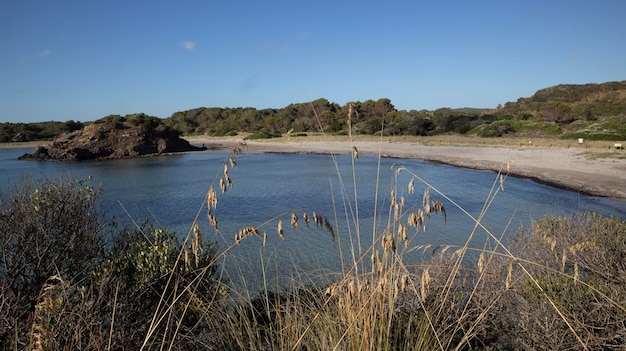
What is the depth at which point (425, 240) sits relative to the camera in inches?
382

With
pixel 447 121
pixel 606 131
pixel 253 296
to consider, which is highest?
pixel 447 121

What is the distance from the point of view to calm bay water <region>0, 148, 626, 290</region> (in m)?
9.28

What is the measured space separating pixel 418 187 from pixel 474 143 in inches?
847

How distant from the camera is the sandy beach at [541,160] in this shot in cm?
1877

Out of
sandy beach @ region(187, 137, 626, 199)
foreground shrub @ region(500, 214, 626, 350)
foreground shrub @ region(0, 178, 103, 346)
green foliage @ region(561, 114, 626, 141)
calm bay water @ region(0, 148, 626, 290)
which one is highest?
green foliage @ region(561, 114, 626, 141)

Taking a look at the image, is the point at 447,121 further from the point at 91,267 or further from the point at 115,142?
the point at 91,267

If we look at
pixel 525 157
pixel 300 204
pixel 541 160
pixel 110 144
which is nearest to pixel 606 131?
pixel 525 157

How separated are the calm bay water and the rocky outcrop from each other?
1036cm

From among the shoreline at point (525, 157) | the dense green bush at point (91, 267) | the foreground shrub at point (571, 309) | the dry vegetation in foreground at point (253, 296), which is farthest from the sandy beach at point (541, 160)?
the foreground shrub at point (571, 309)

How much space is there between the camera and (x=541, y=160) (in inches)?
1028

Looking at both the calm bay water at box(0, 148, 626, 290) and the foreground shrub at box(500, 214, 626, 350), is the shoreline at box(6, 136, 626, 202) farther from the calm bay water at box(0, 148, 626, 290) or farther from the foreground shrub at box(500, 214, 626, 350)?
the foreground shrub at box(500, 214, 626, 350)

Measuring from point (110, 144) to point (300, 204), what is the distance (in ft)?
105

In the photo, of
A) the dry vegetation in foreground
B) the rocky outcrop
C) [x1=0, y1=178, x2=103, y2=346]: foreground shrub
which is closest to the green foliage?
the dry vegetation in foreground


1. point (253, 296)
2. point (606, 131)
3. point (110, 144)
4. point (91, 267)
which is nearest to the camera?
point (91, 267)
